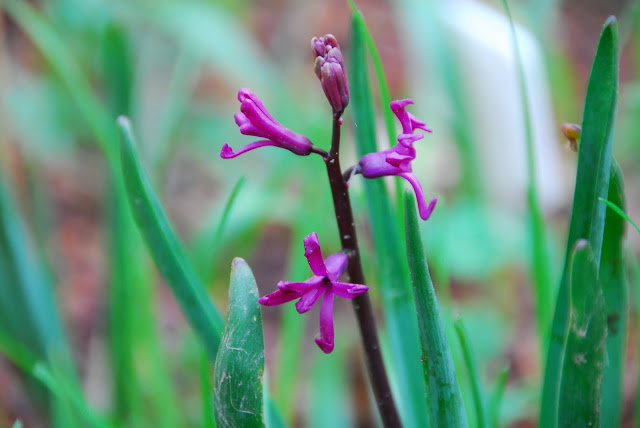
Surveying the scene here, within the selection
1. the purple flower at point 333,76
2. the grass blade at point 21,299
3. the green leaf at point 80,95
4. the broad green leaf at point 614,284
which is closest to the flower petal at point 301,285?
the purple flower at point 333,76

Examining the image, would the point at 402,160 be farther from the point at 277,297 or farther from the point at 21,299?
the point at 21,299

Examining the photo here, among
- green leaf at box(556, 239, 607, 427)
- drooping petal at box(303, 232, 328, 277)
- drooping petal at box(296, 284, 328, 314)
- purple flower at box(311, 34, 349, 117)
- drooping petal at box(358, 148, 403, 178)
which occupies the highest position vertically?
purple flower at box(311, 34, 349, 117)

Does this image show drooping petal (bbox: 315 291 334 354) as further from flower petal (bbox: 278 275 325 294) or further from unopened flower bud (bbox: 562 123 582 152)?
unopened flower bud (bbox: 562 123 582 152)

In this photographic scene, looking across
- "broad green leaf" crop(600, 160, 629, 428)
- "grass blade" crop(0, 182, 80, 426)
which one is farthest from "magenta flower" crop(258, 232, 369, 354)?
"grass blade" crop(0, 182, 80, 426)

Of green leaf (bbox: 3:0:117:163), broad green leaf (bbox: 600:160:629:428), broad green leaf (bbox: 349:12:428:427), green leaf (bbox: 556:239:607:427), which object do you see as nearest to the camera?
green leaf (bbox: 556:239:607:427)

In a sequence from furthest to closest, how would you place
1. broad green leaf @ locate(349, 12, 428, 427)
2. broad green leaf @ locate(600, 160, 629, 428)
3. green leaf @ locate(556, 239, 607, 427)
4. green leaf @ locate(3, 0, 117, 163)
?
1. green leaf @ locate(3, 0, 117, 163)
2. broad green leaf @ locate(349, 12, 428, 427)
3. broad green leaf @ locate(600, 160, 629, 428)
4. green leaf @ locate(556, 239, 607, 427)

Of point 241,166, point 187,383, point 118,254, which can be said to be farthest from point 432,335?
point 241,166

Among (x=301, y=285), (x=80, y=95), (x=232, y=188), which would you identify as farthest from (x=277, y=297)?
(x=80, y=95)
